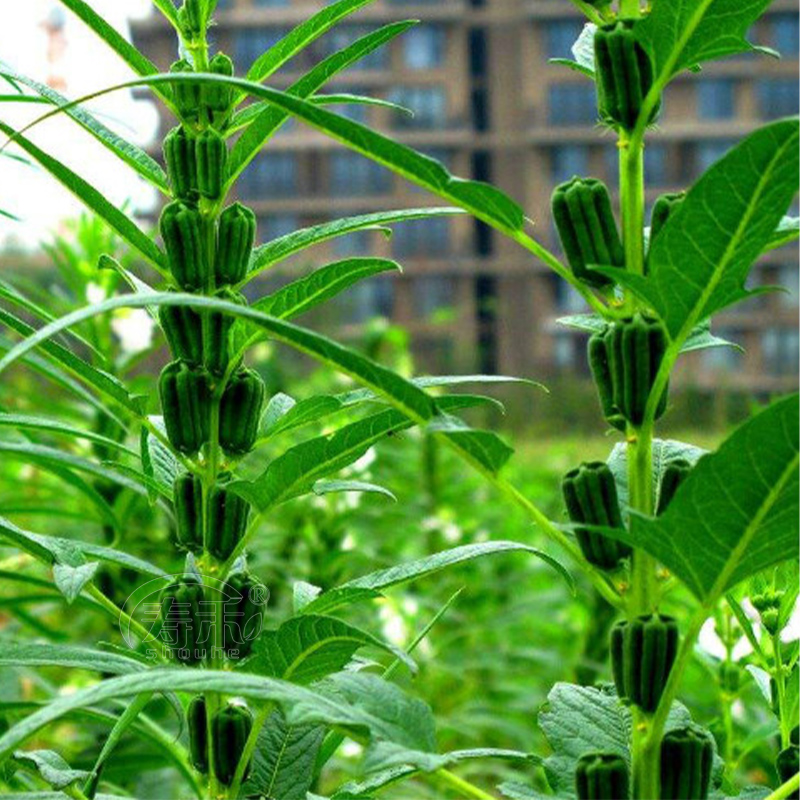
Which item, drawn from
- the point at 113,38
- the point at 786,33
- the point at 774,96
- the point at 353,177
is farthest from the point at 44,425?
the point at 786,33

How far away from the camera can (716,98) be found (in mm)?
15734

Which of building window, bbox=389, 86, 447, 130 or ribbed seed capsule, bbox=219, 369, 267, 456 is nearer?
ribbed seed capsule, bbox=219, 369, 267, 456

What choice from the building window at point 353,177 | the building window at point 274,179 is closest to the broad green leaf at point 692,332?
the building window at point 274,179

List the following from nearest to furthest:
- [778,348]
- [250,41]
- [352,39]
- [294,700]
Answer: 1. [294,700]
2. [778,348]
3. [250,41]
4. [352,39]

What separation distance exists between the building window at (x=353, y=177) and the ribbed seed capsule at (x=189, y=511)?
1499 centimetres

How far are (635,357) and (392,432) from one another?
0.29 feet

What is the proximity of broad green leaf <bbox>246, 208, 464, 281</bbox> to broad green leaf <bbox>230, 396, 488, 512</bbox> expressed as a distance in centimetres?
6

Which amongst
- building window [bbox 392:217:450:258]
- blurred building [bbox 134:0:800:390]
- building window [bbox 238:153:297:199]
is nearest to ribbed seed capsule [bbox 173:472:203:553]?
blurred building [bbox 134:0:800:390]

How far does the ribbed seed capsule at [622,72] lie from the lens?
1.36 feet

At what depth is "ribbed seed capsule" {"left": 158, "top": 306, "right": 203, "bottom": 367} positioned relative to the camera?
1.59 ft

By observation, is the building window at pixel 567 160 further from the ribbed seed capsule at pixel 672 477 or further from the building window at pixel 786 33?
the ribbed seed capsule at pixel 672 477

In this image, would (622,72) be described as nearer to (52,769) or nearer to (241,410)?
(241,410)

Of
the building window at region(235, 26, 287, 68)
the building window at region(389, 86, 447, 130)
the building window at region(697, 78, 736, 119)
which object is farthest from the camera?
the building window at region(389, 86, 447, 130)

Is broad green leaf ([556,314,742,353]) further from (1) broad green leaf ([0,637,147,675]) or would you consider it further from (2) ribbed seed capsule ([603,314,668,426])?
(1) broad green leaf ([0,637,147,675])
